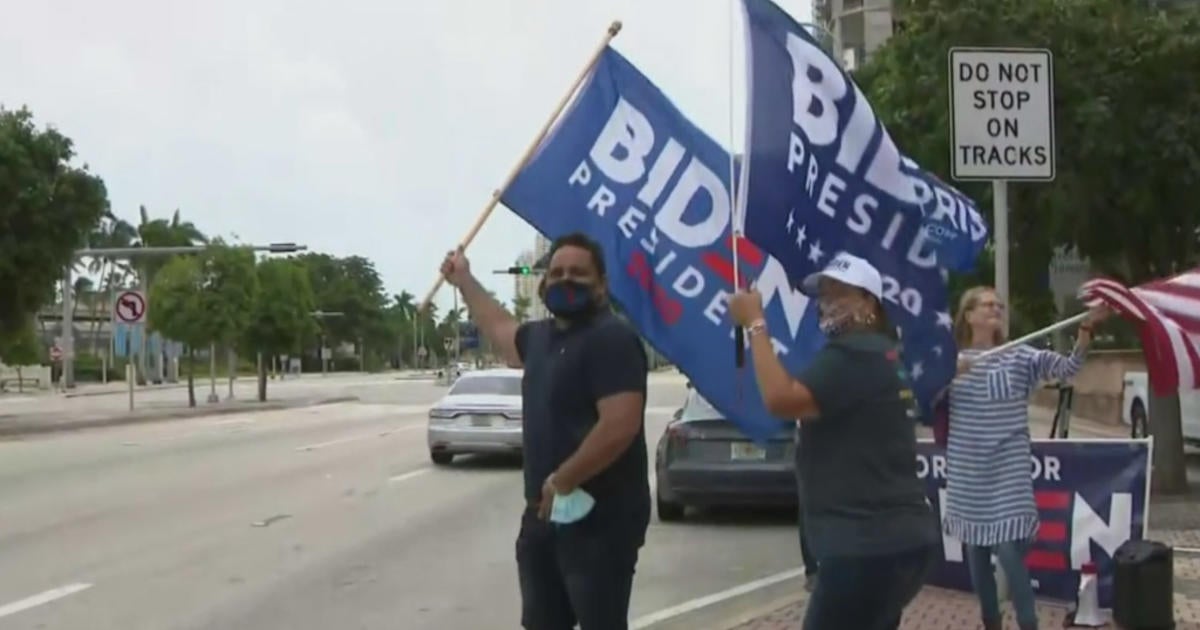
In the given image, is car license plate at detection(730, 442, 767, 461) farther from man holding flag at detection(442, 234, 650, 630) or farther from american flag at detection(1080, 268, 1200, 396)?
man holding flag at detection(442, 234, 650, 630)

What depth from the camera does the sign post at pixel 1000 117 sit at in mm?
8273

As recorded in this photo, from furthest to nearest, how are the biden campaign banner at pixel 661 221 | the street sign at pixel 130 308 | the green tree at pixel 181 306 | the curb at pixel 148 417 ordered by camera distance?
the green tree at pixel 181 306, the street sign at pixel 130 308, the curb at pixel 148 417, the biden campaign banner at pixel 661 221

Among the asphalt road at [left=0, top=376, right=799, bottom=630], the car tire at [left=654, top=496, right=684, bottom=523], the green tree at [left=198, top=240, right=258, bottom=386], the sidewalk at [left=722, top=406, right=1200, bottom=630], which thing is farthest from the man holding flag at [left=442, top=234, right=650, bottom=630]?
the green tree at [left=198, top=240, right=258, bottom=386]

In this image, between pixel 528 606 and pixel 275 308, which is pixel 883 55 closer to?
pixel 528 606

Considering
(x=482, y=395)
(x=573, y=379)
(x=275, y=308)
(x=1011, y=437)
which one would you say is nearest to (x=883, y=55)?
(x=482, y=395)

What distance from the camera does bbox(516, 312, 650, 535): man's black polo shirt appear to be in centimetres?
480

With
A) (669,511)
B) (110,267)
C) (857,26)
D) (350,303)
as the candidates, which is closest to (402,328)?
(350,303)

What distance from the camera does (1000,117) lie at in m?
8.39

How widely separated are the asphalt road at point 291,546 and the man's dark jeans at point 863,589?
4.93 m

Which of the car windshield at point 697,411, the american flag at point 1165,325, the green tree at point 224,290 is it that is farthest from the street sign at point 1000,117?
the green tree at point 224,290

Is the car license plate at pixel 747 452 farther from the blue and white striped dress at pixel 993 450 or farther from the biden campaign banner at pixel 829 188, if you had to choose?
the biden campaign banner at pixel 829 188

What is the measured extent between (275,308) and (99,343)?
6788 centimetres

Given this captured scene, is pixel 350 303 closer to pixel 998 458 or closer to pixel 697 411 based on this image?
pixel 697 411

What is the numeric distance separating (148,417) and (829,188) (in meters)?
33.5
